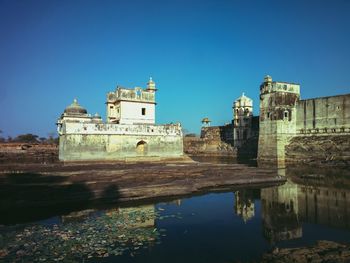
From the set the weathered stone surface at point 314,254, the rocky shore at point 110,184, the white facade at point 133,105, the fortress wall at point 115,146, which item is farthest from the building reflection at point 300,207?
the white facade at point 133,105

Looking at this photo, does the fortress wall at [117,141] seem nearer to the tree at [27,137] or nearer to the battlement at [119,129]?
the battlement at [119,129]

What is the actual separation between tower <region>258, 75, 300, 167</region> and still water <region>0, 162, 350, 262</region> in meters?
20.3

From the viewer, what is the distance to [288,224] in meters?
11.5

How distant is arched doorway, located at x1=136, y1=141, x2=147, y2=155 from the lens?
27.3m

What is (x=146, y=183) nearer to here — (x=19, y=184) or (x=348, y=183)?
(x=19, y=184)

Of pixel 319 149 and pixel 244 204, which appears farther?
pixel 319 149

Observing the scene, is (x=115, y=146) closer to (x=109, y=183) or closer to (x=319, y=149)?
(x=109, y=183)

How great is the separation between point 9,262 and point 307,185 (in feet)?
57.6

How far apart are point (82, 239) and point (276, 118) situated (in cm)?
3098

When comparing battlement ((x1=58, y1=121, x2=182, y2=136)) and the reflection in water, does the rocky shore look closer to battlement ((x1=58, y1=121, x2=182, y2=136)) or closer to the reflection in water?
the reflection in water

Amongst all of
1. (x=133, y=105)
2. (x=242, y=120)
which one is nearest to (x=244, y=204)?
(x=133, y=105)

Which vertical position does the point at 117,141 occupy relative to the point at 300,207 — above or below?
above

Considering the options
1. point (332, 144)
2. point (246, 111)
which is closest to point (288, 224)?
point (332, 144)

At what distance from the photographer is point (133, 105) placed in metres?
28.1
